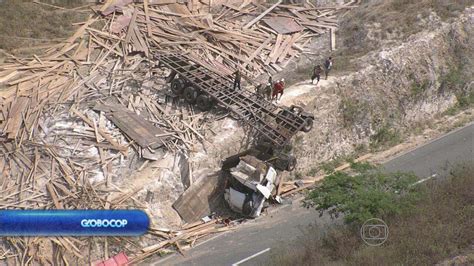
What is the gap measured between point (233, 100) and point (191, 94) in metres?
1.86

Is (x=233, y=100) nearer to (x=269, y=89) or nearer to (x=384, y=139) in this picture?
(x=269, y=89)

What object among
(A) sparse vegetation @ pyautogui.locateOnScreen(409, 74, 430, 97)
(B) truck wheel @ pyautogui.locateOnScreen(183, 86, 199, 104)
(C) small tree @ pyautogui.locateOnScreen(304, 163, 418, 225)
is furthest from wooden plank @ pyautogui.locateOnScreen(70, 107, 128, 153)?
(A) sparse vegetation @ pyautogui.locateOnScreen(409, 74, 430, 97)

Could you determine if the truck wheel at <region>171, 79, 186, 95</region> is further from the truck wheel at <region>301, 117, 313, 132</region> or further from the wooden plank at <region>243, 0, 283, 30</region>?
the wooden plank at <region>243, 0, 283, 30</region>

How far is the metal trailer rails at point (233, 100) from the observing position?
18.3 meters

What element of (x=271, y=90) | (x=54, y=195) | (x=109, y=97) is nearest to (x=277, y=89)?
(x=271, y=90)

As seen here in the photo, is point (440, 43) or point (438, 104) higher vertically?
point (440, 43)

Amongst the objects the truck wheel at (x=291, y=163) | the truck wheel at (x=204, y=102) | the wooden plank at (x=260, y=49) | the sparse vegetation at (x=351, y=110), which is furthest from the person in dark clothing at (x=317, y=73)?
the truck wheel at (x=204, y=102)

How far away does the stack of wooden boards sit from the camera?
16.4m

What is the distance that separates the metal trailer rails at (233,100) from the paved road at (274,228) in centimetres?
273

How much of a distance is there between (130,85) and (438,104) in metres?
14.2

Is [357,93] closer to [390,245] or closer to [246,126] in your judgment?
[246,126]

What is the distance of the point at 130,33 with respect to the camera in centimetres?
2344

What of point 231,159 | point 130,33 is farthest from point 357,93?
point 130,33

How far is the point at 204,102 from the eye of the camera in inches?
779
